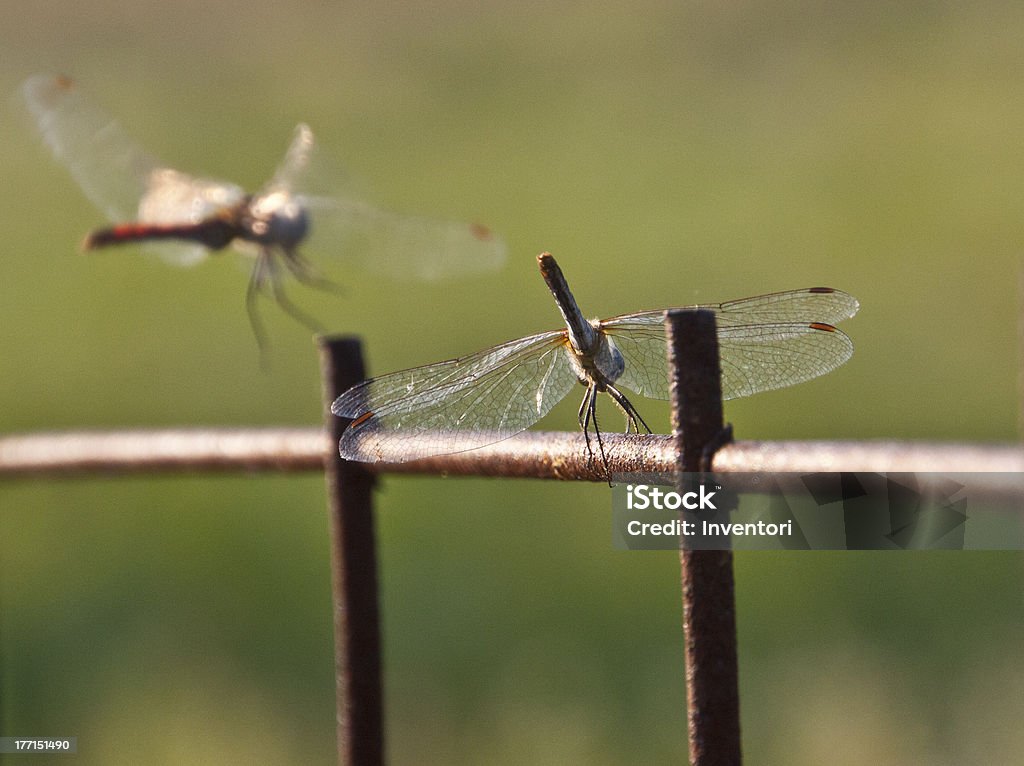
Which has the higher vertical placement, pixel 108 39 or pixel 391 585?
pixel 108 39

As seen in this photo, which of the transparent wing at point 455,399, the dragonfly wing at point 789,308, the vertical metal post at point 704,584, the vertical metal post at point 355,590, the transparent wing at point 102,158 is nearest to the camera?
the vertical metal post at point 704,584

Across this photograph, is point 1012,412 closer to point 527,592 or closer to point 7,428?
point 527,592

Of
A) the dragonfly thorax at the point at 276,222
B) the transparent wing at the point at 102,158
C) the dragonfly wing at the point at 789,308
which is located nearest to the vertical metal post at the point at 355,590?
the dragonfly wing at the point at 789,308

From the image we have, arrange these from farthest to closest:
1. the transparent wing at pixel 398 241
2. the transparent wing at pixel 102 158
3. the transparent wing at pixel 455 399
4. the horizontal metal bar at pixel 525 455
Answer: the transparent wing at pixel 102 158, the transparent wing at pixel 398 241, the transparent wing at pixel 455 399, the horizontal metal bar at pixel 525 455

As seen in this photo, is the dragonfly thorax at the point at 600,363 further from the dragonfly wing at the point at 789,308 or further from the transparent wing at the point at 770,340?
the dragonfly wing at the point at 789,308

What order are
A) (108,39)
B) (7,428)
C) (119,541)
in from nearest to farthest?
1. (119,541)
2. (7,428)
3. (108,39)

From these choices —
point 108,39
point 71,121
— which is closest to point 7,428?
point 71,121

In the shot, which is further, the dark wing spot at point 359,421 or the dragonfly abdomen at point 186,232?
the dragonfly abdomen at point 186,232

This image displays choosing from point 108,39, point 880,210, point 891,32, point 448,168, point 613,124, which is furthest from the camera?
point 108,39
